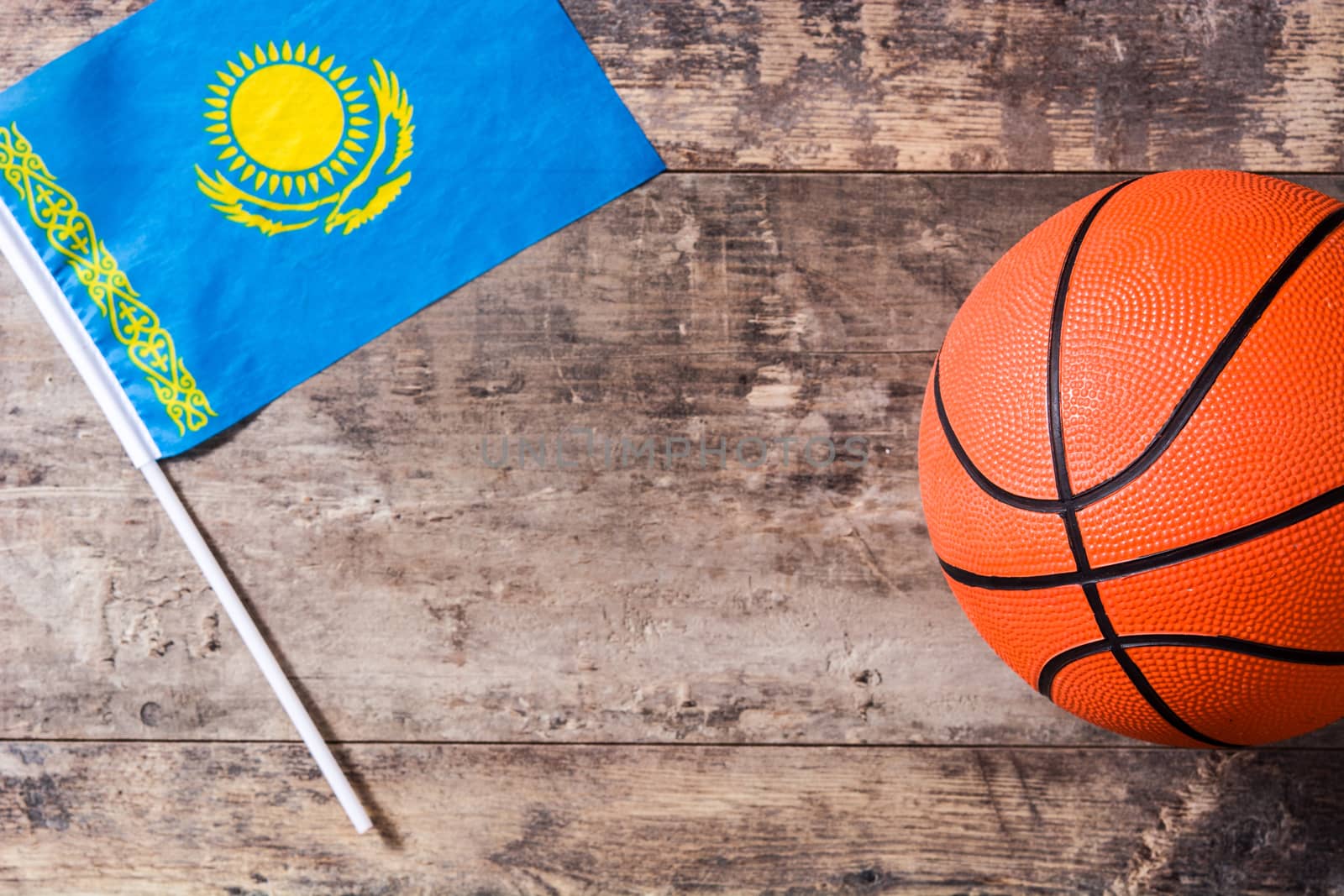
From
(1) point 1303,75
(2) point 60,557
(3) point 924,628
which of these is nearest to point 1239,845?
(3) point 924,628

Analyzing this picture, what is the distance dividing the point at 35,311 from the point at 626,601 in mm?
932

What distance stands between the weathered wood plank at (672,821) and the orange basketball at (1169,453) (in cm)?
39

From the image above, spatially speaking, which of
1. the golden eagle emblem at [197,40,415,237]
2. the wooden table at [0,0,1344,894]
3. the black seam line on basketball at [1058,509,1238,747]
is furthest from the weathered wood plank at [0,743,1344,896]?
the golden eagle emblem at [197,40,415,237]

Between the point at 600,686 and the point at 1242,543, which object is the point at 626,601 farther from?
the point at 1242,543

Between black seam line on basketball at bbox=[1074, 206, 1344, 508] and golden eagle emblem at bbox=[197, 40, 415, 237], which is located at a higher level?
golden eagle emblem at bbox=[197, 40, 415, 237]

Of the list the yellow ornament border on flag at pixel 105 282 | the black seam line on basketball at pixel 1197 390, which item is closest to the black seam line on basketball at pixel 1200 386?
the black seam line on basketball at pixel 1197 390

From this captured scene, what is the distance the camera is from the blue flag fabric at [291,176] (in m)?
1.18

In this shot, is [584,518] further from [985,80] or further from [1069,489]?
[985,80]

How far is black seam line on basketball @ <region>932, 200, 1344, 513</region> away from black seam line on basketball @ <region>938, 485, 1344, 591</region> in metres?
0.06

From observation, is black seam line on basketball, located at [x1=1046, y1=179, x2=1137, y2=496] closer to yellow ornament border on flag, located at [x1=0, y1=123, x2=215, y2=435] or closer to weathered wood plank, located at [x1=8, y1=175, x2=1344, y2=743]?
weathered wood plank, located at [x1=8, y1=175, x2=1344, y2=743]

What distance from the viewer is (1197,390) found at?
2.33 ft

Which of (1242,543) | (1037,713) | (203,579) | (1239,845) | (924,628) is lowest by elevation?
(1239,845)

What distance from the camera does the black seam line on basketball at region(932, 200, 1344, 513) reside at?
708 millimetres

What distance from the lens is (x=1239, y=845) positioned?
1161 mm
